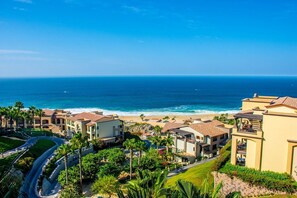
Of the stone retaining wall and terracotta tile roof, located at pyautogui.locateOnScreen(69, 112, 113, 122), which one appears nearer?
the stone retaining wall

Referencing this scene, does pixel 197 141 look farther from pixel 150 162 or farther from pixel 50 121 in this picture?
pixel 50 121

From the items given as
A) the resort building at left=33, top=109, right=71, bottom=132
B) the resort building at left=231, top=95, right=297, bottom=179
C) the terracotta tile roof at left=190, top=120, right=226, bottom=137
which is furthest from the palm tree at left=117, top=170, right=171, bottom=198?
the resort building at left=33, top=109, right=71, bottom=132

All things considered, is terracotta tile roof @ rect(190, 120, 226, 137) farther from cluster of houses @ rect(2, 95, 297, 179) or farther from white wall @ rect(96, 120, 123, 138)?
white wall @ rect(96, 120, 123, 138)

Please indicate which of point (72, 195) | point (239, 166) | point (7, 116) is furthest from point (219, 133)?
point (7, 116)

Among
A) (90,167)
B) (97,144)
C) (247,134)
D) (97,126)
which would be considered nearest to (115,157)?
(90,167)

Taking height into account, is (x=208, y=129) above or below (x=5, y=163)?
above

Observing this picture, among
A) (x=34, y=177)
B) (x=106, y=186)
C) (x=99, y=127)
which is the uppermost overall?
(x=99, y=127)

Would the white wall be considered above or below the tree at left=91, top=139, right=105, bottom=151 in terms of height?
above
